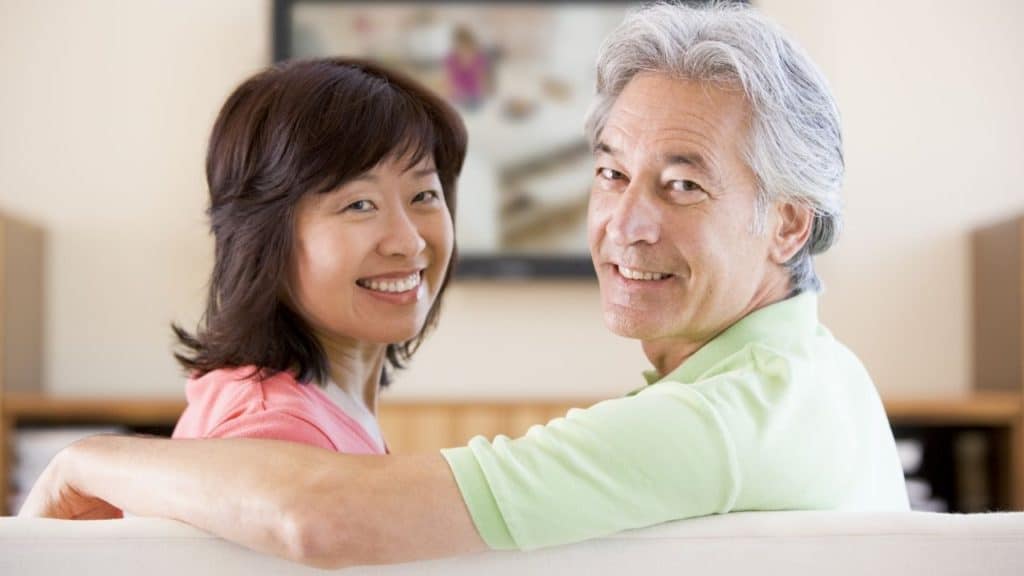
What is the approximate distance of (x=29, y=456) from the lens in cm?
362

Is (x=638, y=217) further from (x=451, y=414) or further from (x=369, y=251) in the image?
(x=451, y=414)

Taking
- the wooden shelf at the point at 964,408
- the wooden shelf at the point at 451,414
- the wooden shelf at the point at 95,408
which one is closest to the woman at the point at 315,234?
the wooden shelf at the point at 451,414

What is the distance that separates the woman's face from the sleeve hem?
1.81 ft

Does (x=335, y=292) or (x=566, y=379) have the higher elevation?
(x=335, y=292)

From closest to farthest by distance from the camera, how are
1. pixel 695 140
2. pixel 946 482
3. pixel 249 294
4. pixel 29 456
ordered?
pixel 695 140 → pixel 249 294 → pixel 29 456 → pixel 946 482

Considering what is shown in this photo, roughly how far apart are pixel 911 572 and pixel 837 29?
3391 mm

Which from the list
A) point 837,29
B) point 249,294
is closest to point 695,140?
point 249,294

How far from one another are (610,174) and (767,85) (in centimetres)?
23

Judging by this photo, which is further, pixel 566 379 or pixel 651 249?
pixel 566 379

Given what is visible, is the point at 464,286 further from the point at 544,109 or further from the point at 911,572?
the point at 911,572

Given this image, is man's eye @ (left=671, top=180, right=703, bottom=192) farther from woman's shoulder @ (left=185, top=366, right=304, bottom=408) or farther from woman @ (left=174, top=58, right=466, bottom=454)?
woman's shoulder @ (left=185, top=366, right=304, bottom=408)

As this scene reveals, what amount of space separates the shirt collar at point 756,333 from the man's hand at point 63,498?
2.07 ft

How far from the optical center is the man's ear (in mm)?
1393

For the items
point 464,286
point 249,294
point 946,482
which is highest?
point 249,294
